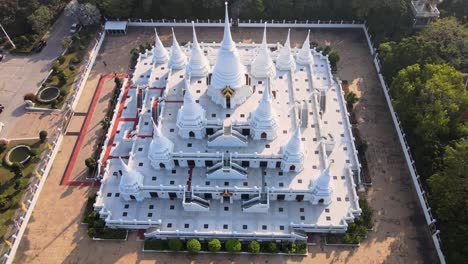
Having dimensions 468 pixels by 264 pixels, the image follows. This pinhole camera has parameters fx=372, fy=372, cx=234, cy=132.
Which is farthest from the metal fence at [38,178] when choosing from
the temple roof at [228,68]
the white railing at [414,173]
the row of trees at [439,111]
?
the white railing at [414,173]

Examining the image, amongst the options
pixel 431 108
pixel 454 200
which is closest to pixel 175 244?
pixel 454 200

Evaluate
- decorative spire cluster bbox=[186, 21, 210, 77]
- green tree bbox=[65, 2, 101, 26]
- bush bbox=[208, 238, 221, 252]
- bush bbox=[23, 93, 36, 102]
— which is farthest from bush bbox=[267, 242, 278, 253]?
green tree bbox=[65, 2, 101, 26]

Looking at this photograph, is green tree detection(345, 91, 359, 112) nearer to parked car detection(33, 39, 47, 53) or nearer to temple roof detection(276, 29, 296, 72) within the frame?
temple roof detection(276, 29, 296, 72)

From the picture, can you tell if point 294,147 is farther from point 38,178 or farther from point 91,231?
point 38,178

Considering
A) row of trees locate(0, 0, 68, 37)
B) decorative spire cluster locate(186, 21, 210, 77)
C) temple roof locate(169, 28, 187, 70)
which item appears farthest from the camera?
row of trees locate(0, 0, 68, 37)

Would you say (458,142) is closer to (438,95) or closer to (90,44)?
(438,95)

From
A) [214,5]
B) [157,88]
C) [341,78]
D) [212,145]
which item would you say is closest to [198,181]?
[212,145]

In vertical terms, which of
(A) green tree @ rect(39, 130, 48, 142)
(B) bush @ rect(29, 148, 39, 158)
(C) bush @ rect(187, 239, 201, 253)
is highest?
(A) green tree @ rect(39, 130, 48, 142)
